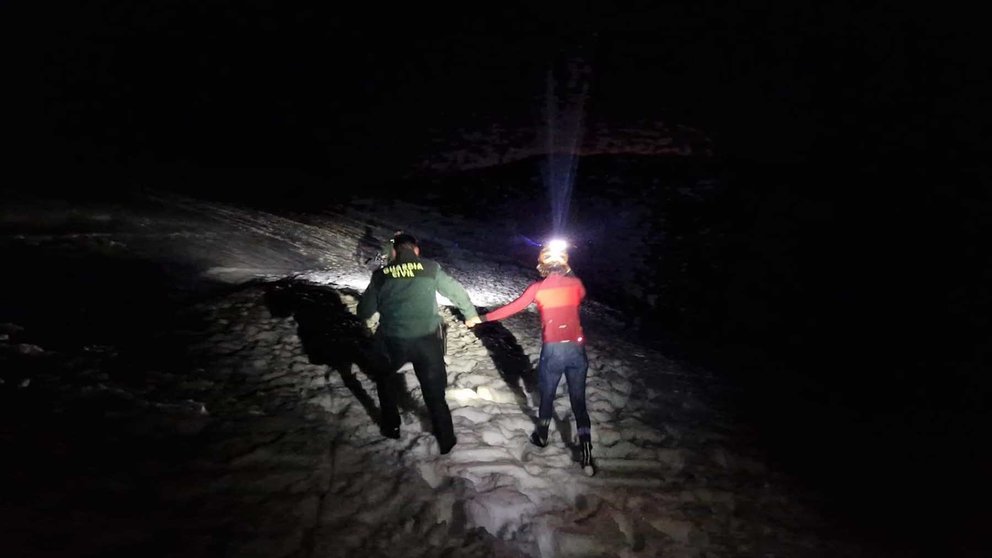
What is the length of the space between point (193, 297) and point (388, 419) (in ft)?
17.0

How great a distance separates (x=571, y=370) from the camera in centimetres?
483

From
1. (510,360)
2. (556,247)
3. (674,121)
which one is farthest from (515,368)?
(674,121)

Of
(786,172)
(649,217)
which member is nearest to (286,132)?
(649,217)

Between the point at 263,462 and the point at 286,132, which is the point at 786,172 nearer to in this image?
the point at 286,132

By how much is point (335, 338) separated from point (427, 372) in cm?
333

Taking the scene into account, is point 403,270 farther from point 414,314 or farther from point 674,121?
point 674,121

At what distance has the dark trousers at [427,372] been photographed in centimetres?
441

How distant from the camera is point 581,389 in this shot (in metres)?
4.84

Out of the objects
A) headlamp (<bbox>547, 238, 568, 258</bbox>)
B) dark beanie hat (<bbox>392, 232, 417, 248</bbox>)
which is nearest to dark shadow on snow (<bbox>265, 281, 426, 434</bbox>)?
dark beanie hat (<bbox>392, 232, 417, 248</bbox>)

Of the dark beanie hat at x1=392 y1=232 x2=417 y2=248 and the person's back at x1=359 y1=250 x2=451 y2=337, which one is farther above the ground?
the dark beanie hat at x1=392 y1=232 x2=417 y2=248

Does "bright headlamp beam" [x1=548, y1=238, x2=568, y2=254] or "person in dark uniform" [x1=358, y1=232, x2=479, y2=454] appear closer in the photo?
"person in dark uniform" [x1=358, y1=232, x2=479, y2=454]

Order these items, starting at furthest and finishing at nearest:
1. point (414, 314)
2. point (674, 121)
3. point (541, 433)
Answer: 1. point (674, 121)
2. point (541, 433)
3. point (414, 314)

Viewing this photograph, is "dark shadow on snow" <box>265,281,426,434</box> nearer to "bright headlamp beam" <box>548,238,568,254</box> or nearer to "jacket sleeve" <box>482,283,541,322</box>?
"jacket sleeve" <box>482,283,541,322</box>

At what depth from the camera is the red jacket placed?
470 cm
